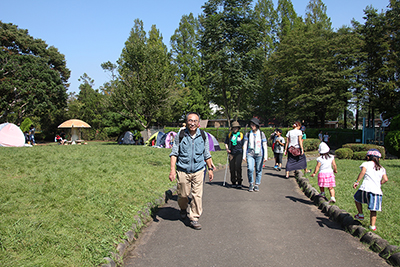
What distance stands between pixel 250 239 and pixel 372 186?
2.32 meters

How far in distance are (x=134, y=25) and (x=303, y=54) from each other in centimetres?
3080

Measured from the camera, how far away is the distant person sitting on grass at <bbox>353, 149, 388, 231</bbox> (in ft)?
16.3

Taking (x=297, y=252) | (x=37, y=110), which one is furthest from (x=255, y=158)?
(x=37, y=110)

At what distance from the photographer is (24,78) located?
36.8 metres

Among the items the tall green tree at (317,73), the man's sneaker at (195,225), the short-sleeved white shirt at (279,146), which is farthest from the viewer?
the tall green tree at (317,73)

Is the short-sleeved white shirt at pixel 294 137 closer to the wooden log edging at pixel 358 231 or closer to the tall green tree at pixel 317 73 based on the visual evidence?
the wooden log edging at pixel 358 231

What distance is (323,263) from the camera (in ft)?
13.3

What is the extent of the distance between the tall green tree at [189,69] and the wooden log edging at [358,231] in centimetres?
3697

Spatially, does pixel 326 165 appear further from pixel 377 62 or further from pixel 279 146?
pixel 377 62

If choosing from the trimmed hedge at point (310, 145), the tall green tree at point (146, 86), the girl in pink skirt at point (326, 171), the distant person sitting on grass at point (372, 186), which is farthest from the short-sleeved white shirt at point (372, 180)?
the tall green tree at point (146, 86)

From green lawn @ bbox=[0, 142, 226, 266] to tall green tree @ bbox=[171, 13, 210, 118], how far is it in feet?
115

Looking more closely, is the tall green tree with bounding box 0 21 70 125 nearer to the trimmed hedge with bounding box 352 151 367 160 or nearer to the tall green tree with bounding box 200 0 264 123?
the tall green tree with bounding box 200 0 264 123

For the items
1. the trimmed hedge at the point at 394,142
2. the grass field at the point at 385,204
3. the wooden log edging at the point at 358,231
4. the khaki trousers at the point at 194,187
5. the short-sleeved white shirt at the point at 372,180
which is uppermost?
the trimmed hedge at the point at 394,142

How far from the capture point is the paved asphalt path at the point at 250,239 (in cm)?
414
